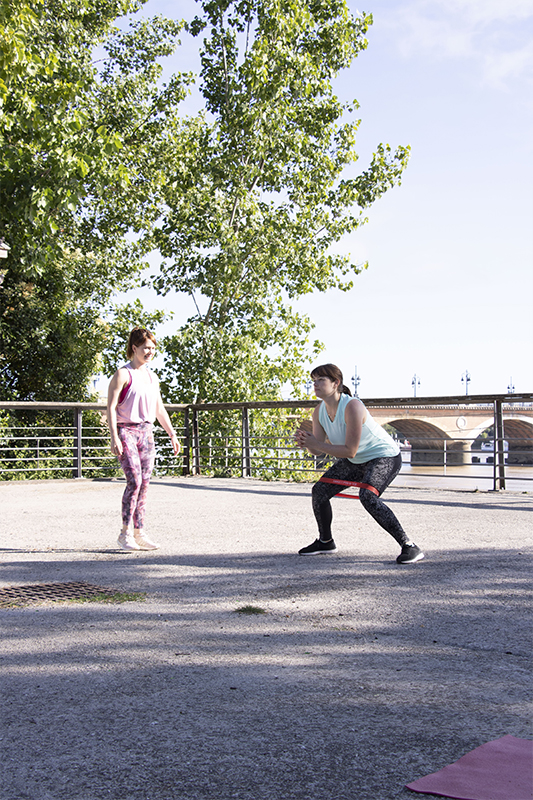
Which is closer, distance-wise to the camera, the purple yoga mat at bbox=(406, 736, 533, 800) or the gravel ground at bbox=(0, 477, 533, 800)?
the purple yoga mat at bbox=(406, 736, 533, 800)

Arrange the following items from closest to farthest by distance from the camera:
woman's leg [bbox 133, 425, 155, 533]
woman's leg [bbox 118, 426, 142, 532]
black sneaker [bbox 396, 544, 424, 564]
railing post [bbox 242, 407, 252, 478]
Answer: black sneaker [bbox 396, 544, 424, 564] < woman's leg [bbox 118, 426, 142, 532] < woman's leg [bbox 133, 425, 155, 533] < railing post [bbox 242, 407, 252, 478]

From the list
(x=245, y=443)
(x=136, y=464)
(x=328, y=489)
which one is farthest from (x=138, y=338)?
(x=245, y=443)

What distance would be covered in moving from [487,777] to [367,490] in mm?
3225

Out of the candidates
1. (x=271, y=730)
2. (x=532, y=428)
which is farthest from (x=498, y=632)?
(x=532, y=428)

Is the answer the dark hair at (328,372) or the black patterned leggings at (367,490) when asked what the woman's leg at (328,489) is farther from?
the dark hair at (328,372)

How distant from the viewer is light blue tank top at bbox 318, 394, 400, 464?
17.2 feet

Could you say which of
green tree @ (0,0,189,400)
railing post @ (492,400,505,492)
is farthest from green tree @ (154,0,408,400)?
railing post @ (492,400,505,492)

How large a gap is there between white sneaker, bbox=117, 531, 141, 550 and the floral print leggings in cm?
9

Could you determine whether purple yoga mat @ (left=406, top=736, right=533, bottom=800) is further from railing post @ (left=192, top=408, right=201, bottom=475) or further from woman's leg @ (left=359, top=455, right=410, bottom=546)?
railing post @ (left=192, top=408, right=201, bottom=475)

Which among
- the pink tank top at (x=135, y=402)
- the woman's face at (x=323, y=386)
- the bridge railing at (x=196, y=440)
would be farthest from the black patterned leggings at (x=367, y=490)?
the bridge railing at (x=196, y=440)

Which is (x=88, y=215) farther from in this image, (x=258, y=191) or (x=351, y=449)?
(x=351, y=449)

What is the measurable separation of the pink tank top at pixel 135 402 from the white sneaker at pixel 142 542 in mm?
872

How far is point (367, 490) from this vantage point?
5.20 meters

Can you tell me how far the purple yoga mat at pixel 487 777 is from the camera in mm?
1921
